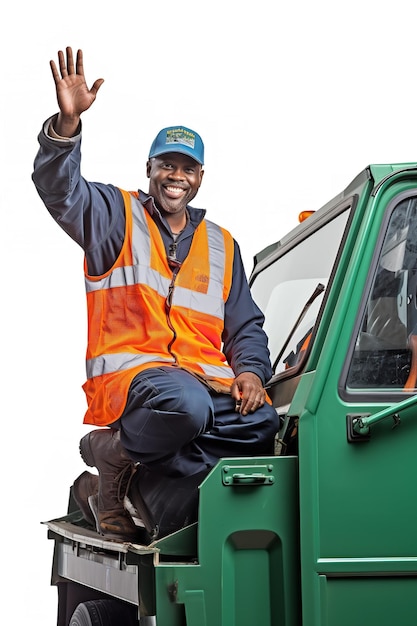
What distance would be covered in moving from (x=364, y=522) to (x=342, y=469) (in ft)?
0.67

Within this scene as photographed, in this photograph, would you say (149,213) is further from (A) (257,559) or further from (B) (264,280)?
(B) (264,280)

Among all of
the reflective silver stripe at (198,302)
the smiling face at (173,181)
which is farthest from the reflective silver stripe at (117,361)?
the smiling face at (173,181)

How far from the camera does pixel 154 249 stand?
181 inches

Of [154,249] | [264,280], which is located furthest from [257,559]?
[264,280]

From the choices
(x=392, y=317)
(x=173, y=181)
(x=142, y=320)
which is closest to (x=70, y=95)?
(x=173, y=181)

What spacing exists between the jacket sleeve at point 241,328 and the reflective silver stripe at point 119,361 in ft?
1.39

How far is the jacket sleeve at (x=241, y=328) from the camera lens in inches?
186

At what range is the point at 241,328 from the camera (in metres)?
4.83

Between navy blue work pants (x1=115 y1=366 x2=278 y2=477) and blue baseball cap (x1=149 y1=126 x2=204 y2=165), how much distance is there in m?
A: 0.94

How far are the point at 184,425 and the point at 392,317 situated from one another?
0.90 m

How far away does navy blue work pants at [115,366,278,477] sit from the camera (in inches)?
165

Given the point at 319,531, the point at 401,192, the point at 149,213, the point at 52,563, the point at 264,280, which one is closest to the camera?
the point at 319,531

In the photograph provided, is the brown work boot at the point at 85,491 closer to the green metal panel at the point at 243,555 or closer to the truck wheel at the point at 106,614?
the truck wheel at the point at 106,614

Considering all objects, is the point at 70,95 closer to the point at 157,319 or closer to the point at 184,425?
the point at 157,319
